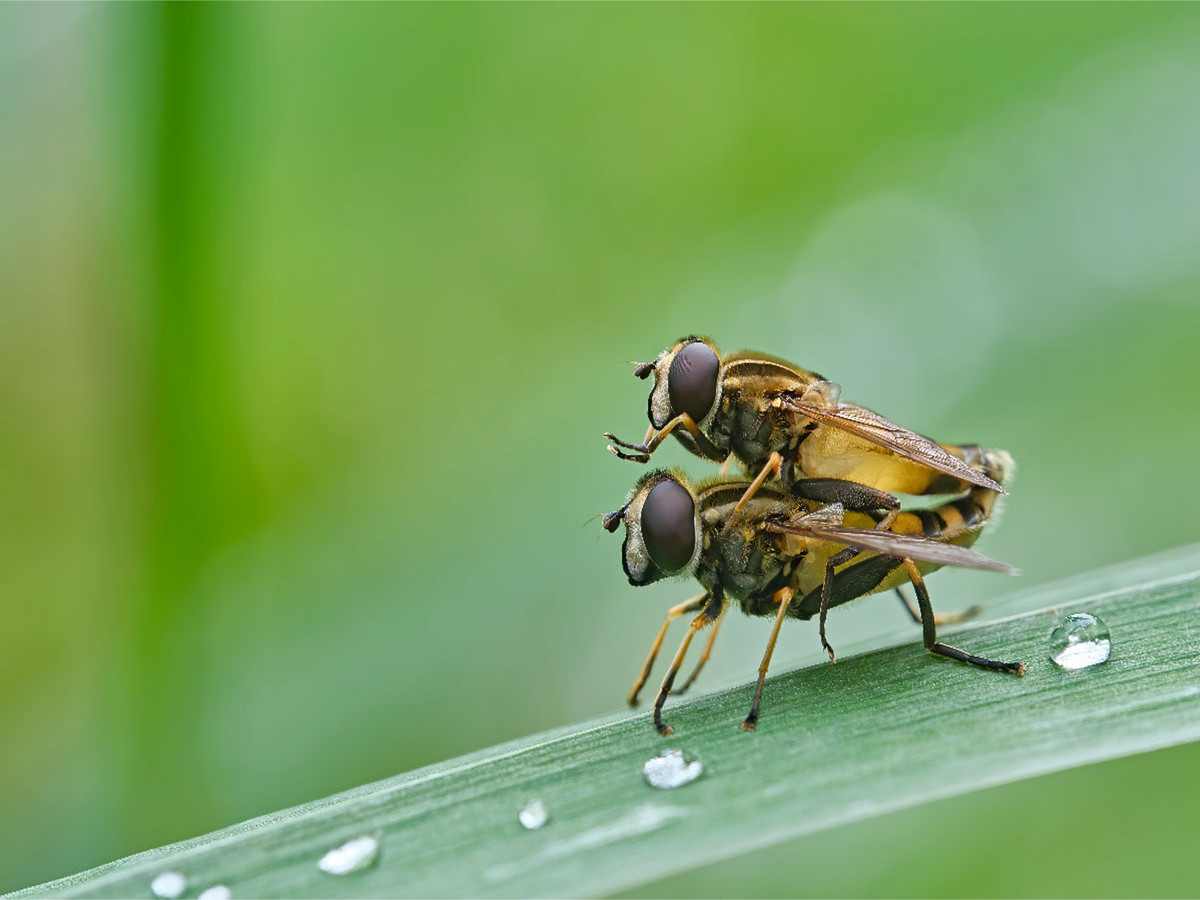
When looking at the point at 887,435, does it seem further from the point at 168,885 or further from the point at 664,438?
the point at 168,885

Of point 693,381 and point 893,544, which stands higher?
point 693,381

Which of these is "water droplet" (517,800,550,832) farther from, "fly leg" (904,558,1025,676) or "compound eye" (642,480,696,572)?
"fly leg" (904,558,1025,676)

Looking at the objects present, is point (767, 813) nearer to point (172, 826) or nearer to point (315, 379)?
point (172, 826)

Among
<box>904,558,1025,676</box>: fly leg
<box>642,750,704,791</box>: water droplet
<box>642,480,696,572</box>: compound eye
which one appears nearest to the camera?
<box>642,750,704,791</box>: water droplet

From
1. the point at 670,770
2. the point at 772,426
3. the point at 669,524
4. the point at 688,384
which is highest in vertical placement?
the point at 688,384

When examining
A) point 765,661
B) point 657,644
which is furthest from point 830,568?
point 657,644

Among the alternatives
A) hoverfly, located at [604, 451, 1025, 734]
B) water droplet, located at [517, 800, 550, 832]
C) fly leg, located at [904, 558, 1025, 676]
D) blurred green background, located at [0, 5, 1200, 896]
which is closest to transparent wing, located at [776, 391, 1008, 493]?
hoverfly, located at [604, 451, 1025, 734]

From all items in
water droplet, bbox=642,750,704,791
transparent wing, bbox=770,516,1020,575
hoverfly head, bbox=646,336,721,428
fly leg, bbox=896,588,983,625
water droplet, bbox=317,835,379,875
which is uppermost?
hoverfly head, bbox=646,336,721,428

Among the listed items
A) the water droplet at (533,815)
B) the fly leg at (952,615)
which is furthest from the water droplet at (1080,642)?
the water droplet at (533,815)
